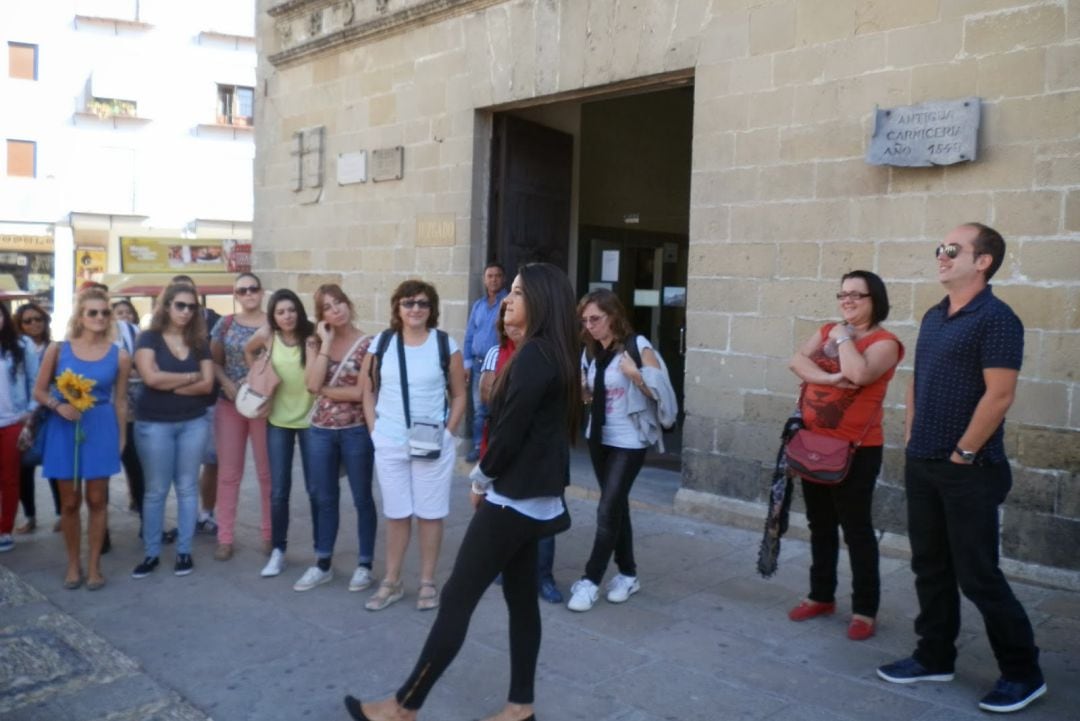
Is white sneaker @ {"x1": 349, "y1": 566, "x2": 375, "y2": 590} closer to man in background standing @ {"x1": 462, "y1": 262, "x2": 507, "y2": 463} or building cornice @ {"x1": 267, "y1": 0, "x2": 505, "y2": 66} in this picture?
man in background standing @ {"x1": 462, "y1": 262, "x2": 507, "y2": 463}

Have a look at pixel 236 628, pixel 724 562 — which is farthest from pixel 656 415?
pixel 236 628

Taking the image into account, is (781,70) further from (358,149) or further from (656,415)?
(358,149)

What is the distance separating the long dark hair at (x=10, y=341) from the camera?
19.9 feet

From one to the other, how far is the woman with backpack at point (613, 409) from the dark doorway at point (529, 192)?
3.87 meters

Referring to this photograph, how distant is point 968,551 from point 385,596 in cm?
279

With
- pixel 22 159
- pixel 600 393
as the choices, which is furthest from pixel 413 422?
pixel 22 159

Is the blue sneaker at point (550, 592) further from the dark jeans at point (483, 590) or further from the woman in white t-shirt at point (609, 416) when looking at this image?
the dark jeans at point (483, 590)

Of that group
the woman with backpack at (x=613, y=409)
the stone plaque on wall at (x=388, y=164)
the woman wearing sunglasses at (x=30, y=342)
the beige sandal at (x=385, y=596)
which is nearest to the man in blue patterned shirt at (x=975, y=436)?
the woman with backpack at (x=613, y=409)

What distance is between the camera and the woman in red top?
173 inches

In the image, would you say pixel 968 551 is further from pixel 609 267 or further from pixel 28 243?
pixel 28 243

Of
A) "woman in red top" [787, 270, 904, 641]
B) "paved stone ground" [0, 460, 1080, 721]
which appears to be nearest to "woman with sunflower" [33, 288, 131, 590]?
"paved stone ground" [0, 460, 1080, 721]

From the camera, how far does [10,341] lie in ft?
20.1

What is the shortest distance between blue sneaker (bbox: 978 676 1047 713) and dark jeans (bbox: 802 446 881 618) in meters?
0.82

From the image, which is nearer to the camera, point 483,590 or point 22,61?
point 483,590
